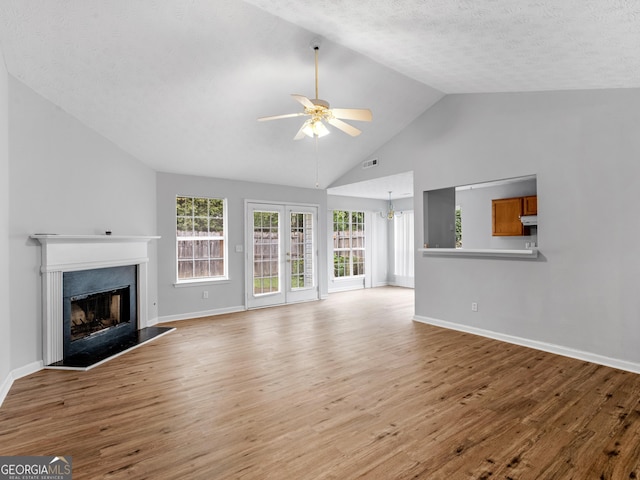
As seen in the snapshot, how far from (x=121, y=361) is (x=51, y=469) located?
1908 millimetres

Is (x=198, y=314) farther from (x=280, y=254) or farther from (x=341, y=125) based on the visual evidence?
(x=341, y=125)

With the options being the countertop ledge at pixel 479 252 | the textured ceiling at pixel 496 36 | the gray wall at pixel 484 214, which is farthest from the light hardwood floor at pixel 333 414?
the gray wall at pixel 484 214

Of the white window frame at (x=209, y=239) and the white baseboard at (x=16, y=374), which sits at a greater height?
the white window frame at (x=209, y=239)

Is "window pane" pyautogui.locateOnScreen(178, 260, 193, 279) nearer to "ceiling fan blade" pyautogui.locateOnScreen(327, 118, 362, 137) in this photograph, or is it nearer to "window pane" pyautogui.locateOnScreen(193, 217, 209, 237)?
"window pane" pyautogui.locateOnScreen(193, 217, 209, 237)

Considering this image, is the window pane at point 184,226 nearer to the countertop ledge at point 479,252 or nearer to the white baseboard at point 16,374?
the white baseboard at point 16,374

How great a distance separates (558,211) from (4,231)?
563 cm

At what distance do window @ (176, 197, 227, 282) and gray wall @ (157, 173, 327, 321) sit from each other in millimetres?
142

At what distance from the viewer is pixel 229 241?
6.31 meters

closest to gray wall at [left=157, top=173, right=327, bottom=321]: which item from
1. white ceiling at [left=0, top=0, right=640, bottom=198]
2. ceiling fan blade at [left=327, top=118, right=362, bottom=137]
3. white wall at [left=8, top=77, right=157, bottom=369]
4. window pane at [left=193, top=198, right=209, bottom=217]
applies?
window pane at [left=193, top=198, right=209, bottom=217]

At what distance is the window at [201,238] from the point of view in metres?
5.96

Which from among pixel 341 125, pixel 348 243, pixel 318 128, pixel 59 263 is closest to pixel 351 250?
pixel 348 243

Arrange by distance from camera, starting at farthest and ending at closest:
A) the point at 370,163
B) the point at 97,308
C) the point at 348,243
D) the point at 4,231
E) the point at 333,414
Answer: the point at 348,243, the point at 370,163, the point at 97,308, the point at 4,231, the point at 333,414

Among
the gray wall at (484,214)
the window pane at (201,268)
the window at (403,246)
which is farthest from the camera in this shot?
the window at (403,246)

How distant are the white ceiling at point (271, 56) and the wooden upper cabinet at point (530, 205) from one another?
275 cm
